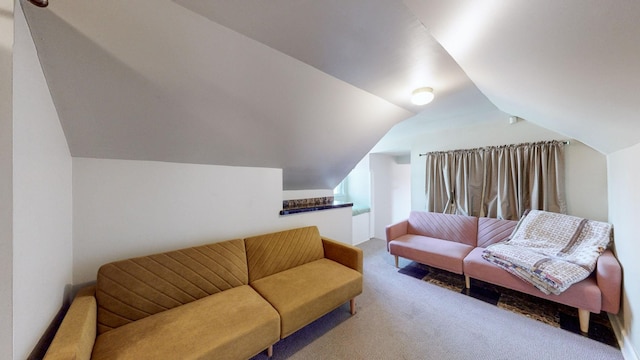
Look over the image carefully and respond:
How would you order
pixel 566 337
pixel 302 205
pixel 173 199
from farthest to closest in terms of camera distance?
pixel 302 205 < pixel 173 199 < pixel 566 337

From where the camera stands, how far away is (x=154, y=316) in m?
1.38

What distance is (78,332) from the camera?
3.24ft

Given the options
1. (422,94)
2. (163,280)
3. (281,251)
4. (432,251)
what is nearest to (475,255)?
(432,251)

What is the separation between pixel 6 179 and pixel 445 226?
3.90 metres

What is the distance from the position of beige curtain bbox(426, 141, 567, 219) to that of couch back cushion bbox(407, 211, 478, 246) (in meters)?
0.29

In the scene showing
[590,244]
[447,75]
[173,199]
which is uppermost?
[447,75]

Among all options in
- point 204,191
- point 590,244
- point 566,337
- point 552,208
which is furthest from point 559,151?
point 204,191

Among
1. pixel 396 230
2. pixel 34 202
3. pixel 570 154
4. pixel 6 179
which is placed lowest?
pixel 396 230

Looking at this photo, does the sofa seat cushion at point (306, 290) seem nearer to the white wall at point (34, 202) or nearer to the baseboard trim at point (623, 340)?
the white wall at point (34, 202)

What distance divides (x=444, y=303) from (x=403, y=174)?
9.66ft

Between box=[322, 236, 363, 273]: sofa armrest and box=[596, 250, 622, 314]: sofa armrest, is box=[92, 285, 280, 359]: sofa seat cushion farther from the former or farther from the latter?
box=[596, 250, 622, 314]: sofa armrest

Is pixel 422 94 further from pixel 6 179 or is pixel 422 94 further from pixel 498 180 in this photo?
pixel 6 179

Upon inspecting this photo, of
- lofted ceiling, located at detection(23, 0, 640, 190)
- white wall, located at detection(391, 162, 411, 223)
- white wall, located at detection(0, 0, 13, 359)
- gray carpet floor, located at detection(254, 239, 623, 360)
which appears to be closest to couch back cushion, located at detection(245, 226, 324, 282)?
gray carpet floor, located at detection(254, 239, 623, 360)

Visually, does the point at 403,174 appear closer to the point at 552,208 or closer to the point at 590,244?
the point at 552,208
